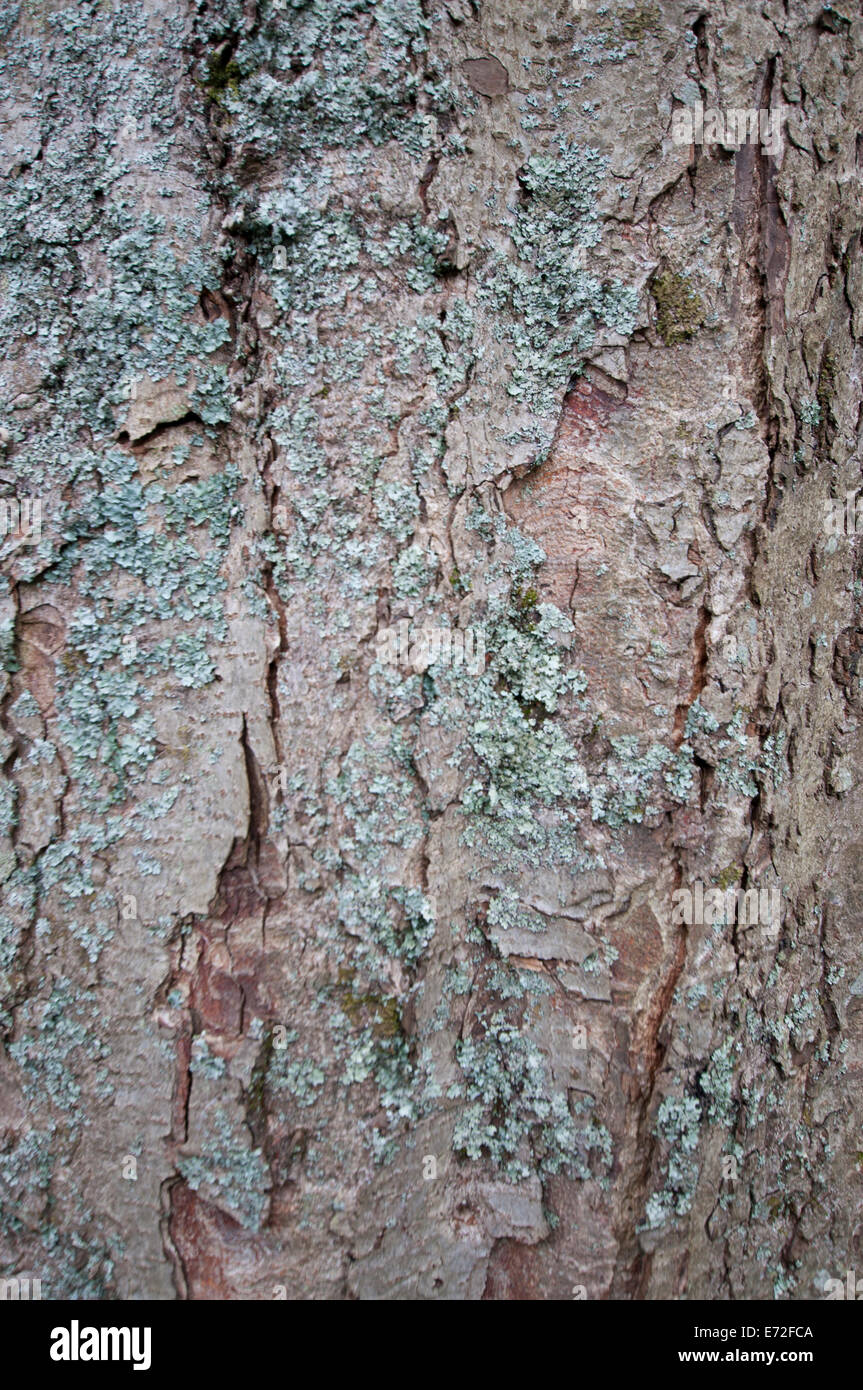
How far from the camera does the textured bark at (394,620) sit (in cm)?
127

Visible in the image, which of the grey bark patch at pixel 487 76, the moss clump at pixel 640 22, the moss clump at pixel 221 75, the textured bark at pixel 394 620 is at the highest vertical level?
the moss clump at pixel 640 22

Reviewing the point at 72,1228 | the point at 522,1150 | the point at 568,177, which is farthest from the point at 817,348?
the point at 72,1228

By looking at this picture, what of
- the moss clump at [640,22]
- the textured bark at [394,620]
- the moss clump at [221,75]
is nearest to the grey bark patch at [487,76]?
the textured bark at [394,620]

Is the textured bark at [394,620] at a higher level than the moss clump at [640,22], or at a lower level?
lower

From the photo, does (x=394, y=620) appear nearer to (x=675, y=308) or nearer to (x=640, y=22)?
(x=675, y=308)

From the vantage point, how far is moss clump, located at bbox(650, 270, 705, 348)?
4.33ft

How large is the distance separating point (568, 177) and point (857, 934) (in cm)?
156

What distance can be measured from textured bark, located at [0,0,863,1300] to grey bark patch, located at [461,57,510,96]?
11 millimetres

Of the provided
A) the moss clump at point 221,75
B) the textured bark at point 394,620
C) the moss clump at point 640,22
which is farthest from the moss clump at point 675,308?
the moss clump at point 221,75

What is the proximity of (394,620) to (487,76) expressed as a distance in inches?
37.7

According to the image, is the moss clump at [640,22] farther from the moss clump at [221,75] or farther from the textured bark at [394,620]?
the moss clump at [221,75]

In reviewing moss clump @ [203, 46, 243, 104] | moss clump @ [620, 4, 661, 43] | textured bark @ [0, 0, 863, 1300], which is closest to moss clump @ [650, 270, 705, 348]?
textured bark @ [0, 0, 863, 1300]

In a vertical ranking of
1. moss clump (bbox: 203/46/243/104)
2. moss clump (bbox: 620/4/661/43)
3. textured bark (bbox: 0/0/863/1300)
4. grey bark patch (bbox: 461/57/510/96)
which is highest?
moss clump (bbox: 620/4/661/43)

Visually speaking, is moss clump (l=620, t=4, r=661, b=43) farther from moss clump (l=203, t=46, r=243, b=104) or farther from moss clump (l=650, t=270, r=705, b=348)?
moss clump (l=203, t=46, r=243, b=104)
